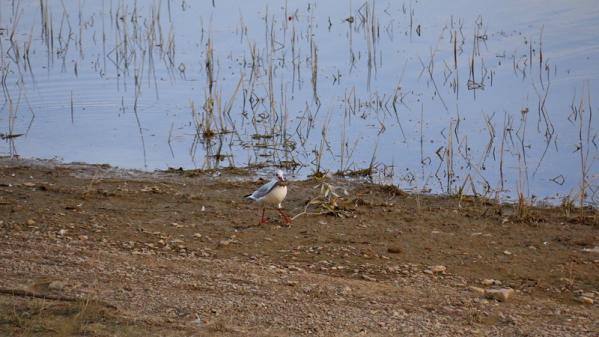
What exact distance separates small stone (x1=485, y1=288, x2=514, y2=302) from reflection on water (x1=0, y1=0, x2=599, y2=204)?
3.14 meters

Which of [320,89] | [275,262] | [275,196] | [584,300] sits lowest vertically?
[584,300]

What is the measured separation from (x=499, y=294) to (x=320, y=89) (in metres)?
7.63

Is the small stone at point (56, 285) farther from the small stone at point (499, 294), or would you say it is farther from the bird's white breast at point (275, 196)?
the small stone at point (499, 294)

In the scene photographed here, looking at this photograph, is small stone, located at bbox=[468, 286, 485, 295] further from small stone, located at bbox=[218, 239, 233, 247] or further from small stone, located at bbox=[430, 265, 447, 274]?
small stone, located at bbox=[218, 239, 233, 247]

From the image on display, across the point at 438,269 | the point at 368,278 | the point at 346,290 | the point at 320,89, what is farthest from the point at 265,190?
the point at 320,89

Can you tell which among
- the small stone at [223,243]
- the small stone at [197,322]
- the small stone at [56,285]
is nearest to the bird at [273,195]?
the small stone at [223,243]

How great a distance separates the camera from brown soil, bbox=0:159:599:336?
623 centimetres

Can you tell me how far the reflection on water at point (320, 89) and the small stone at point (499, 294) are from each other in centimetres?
314

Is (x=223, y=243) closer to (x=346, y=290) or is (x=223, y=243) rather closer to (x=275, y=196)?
(x=275, y=196)

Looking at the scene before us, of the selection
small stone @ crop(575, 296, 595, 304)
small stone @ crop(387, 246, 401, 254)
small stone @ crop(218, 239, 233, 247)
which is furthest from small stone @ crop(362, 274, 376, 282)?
small stone @ crop(575, 296, 595, 304)

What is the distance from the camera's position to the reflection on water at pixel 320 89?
451 inches

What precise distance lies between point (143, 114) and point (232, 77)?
1.84m

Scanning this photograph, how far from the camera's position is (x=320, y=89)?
14.1 meters

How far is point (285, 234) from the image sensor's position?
8.46 meters
